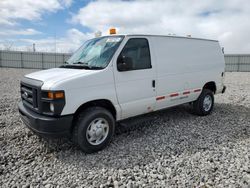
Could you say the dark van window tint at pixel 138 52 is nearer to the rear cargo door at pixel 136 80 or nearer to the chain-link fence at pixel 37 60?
the rear cargo door at pixel 136 80

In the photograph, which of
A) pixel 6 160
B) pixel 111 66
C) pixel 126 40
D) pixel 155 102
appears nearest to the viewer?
pixel 6 160

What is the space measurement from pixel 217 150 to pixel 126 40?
2787 mm

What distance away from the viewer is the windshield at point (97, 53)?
3641mm

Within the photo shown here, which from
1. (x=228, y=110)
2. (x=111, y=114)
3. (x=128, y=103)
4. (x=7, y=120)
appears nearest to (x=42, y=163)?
(x=111, y=114)

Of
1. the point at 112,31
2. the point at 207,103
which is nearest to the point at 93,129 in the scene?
the point at 112,31

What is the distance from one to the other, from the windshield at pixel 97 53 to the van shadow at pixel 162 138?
4.59 feet

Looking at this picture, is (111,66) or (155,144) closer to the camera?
(111,66)

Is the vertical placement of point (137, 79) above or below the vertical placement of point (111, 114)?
above

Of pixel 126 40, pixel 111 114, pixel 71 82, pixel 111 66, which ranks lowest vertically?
pixel 111 114

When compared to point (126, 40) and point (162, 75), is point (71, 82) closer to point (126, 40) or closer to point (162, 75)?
point (126, 40)

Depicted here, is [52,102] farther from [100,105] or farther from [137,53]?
[137,53]

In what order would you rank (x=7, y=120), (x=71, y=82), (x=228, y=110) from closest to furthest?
1. (x=71, y=82)
2. (x=7, y=120)
3. (x=228, y=110)

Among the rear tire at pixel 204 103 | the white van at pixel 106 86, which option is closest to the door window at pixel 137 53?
the white van at pixel 106 86

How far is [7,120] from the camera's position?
16.4 feet
